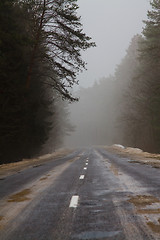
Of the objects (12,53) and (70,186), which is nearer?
(70,186)

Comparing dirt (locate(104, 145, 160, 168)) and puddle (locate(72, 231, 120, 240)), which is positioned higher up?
puddle (locate(72, 231, 120, 240))

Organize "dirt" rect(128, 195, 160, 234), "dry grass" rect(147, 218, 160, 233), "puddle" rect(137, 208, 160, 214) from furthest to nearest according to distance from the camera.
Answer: "puddle" rect(137, 208, 160, 214)
"dirt" rect(128, 195, 160, 234)
"dry grass" rect(147, 218, 160, 233)

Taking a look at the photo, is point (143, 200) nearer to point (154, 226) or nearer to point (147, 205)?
point (147, 205)

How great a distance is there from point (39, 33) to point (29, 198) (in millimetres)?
17576

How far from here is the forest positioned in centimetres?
2992

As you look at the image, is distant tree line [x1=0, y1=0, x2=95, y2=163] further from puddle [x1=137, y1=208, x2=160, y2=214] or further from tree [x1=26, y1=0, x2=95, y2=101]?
puddle [x1=137, y1=208, x2=160, y2=214]

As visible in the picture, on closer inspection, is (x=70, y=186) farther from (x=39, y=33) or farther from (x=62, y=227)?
(x=39, y=33)

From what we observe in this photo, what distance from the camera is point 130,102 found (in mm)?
49094

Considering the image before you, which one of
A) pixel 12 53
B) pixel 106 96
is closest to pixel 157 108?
pixel 12 53

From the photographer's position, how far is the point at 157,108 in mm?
30609

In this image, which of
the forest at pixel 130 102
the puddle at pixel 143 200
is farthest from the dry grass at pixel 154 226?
the forest at pixel 130 102

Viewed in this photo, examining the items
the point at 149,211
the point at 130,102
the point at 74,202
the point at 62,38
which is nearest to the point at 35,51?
the point at 62,38

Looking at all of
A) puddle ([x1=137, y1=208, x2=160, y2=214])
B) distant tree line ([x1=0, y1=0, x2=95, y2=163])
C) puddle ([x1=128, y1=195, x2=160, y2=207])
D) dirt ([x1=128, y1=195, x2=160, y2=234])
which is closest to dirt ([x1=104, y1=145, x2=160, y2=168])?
distant tree line ([x1=0, y1=0, x2=95, y2=163])

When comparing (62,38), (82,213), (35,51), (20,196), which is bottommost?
(20,196)
